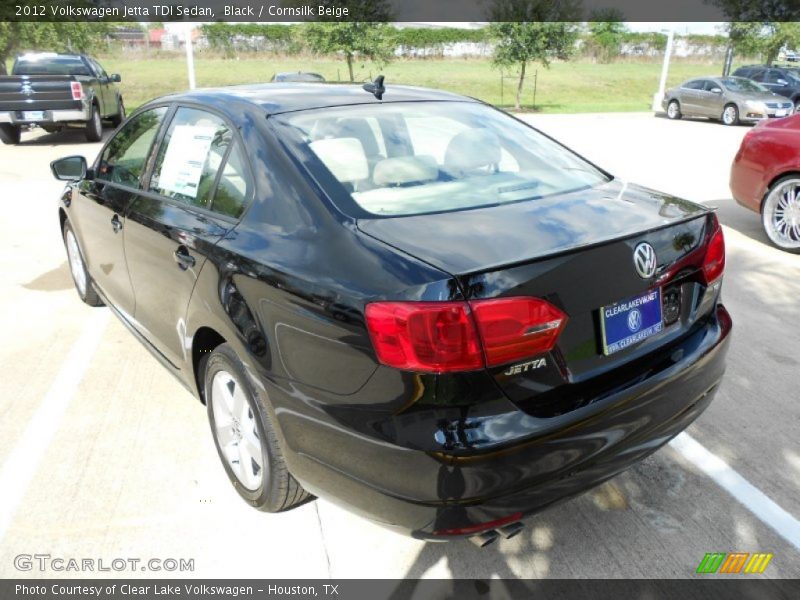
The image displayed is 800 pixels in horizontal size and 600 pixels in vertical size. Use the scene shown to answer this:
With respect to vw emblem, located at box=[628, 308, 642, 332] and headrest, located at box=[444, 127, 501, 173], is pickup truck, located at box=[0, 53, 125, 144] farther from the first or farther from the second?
vw emblem, located at box=[628, 308, 642, 332]

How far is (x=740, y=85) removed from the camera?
68.6ft

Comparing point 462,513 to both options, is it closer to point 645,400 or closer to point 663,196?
point 645,400

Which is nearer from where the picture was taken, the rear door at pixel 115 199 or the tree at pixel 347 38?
the rear door at pixel 115 199

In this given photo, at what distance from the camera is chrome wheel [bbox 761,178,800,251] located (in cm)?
610

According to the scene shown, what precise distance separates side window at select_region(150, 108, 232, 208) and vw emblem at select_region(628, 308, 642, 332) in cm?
176

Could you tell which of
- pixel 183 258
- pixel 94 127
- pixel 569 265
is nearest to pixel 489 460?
pixel 569 265

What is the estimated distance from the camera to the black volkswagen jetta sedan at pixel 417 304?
1891 millimetres

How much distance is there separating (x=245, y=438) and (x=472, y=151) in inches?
63.2

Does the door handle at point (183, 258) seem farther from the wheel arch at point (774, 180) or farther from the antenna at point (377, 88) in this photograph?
the wheel arch at point (774, 180)

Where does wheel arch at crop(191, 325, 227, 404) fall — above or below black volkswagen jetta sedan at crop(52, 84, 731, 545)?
below

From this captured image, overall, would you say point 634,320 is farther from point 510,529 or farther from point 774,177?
point 774,177

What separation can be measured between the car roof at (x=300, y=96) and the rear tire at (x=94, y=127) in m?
12.8

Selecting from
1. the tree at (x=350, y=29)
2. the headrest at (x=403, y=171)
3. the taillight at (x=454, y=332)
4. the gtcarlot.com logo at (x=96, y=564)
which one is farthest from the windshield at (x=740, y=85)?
the gtcarlot.com logo at (x=96, y=564)

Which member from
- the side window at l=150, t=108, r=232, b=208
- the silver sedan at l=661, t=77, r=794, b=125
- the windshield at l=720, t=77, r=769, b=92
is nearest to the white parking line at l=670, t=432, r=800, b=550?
the side window at l=150, t=108, r=232, b=208
